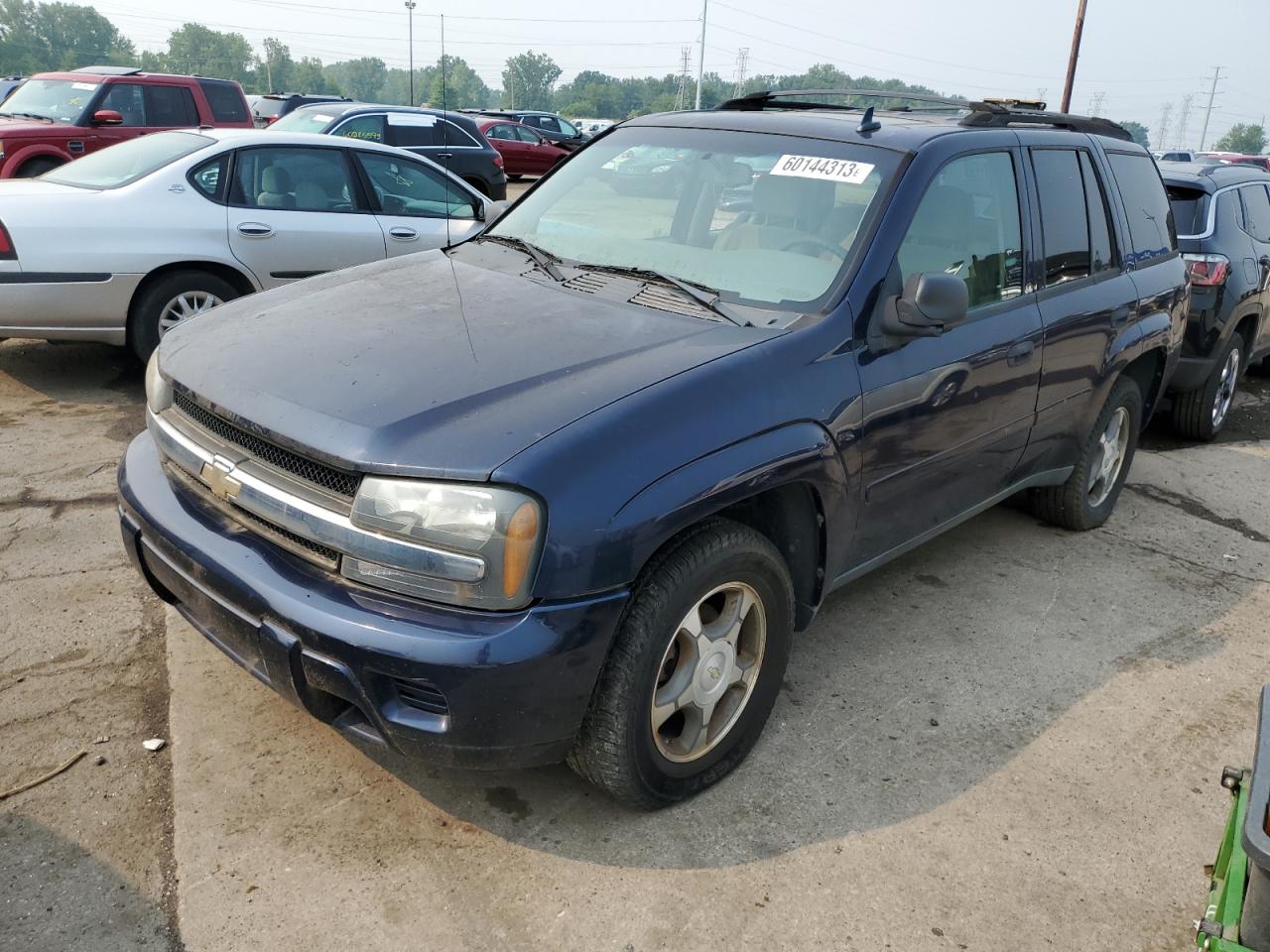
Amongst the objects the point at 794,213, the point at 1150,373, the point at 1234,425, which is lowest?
the point at 1234,425

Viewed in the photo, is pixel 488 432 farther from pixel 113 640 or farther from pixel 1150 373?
pixel 1150 373

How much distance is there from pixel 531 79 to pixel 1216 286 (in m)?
108

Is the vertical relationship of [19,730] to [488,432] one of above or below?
below

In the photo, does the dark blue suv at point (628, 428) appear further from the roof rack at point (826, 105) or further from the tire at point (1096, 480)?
the tire at point (1096, 480)

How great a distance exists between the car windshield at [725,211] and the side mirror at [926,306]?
0.21m

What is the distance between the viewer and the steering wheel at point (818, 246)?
10.4 feet

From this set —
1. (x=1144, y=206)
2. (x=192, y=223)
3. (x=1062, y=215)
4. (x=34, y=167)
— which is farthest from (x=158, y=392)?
(x=34, y=167)

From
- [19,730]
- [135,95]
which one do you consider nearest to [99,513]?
[19,730]

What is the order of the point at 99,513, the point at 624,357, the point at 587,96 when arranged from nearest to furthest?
the point at 624,357 < the point at 99,513 < the point at 587,96

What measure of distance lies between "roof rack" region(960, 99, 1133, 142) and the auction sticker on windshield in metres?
0.66

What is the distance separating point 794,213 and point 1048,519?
2464 mm

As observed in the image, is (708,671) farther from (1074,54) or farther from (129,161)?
(1074,54)

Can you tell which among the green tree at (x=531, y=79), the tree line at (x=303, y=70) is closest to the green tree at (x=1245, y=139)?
the tree line at (x=303, y=70)

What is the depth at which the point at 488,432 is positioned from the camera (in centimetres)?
237
